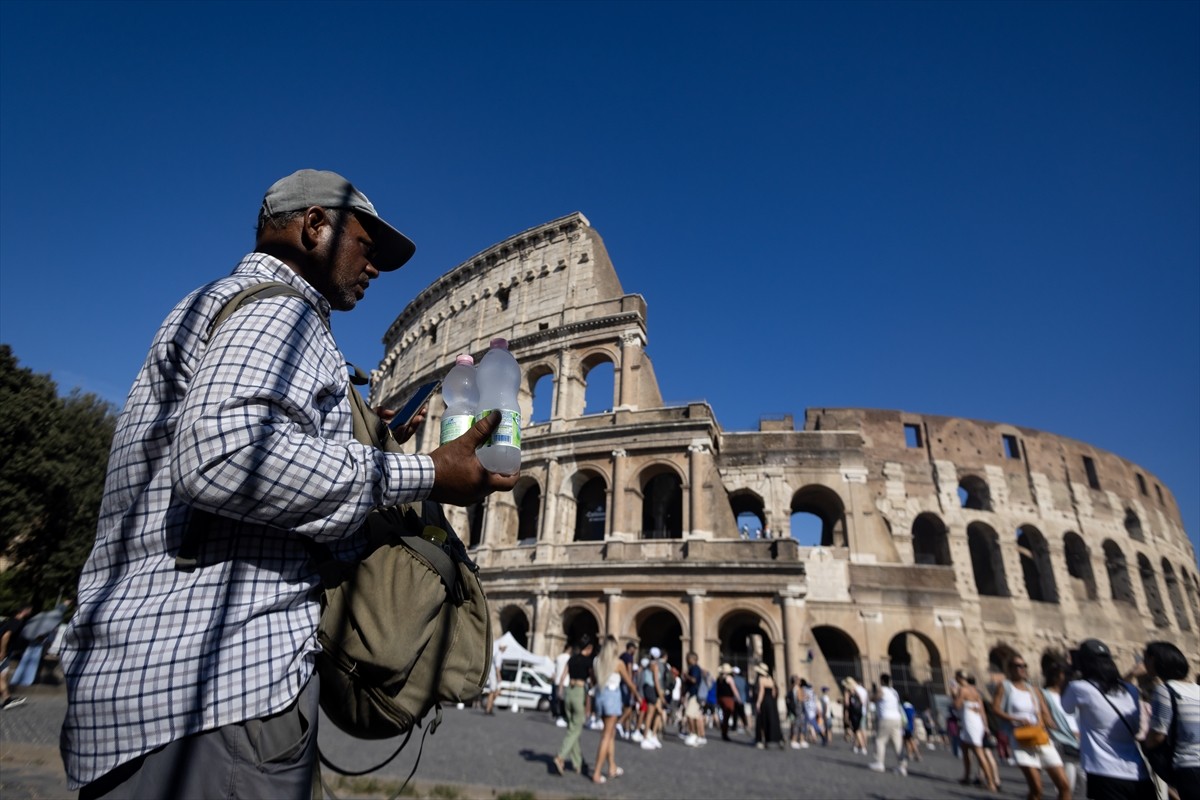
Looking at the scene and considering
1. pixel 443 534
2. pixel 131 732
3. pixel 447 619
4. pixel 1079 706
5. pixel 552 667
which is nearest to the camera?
pixel 131 732

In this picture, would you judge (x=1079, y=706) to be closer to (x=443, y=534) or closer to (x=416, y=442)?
(x=443, y=534)

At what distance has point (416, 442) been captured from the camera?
2577 centimetres

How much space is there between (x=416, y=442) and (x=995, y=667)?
955 inches

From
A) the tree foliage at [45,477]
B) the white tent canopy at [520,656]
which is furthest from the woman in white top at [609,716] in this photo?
the tree foliage at [45,477]

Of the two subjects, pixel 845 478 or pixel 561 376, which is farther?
pixel 561 376

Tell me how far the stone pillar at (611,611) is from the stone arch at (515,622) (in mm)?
2880

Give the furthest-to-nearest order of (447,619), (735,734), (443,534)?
(735,734), (443,534), (447,619)

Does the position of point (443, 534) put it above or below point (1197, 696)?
above

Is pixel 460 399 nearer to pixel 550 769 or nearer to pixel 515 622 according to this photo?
pixel 550 769

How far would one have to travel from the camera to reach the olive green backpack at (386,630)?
4.11ft

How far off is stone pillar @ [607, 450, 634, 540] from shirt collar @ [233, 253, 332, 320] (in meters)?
17.2

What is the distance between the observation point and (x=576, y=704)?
725 centimetres

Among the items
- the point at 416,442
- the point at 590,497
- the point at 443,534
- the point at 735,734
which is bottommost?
the point at 735,734

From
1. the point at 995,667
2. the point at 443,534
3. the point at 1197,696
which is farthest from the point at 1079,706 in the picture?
the point at 995,667
